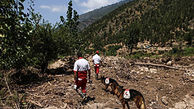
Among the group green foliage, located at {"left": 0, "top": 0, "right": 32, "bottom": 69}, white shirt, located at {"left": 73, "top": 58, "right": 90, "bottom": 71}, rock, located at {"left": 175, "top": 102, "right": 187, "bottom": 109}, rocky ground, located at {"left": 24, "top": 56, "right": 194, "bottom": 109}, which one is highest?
green foliage, located at {"left": 0, "top": 0, "right": 32, "bottom": 69}

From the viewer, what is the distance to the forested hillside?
38.4 meters

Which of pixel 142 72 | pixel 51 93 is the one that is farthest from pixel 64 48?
pixel 142 72

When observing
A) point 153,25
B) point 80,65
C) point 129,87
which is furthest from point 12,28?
point 153,25

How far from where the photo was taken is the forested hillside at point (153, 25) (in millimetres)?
38400

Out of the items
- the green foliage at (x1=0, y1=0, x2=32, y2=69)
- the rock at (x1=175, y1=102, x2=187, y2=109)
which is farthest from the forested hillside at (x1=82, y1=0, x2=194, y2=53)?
the green foliage at (x1=0, y1=0, x2=32, y2=69)

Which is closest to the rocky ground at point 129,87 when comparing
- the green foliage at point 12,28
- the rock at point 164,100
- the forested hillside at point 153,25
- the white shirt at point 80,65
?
the rock at point 164,100

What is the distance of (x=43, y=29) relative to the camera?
9.52 meters

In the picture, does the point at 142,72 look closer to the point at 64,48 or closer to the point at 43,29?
the point at 64,48

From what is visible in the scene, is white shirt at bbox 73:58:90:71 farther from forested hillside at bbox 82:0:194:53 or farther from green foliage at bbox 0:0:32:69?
forested hillside at bbox 82:0:194:53

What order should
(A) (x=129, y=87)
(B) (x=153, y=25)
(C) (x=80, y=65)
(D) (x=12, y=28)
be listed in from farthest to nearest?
1. (B) (x=153, y=25)
2. (A) (x=129, y=87)
3. (C) (x=80, y=65)
4. (D) (x=12, y=28)

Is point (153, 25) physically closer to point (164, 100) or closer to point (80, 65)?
point (164, 100)

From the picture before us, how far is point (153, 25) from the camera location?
50.0 meters

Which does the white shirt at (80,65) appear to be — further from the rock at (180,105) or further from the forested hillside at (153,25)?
the forested hillside at (153,25)

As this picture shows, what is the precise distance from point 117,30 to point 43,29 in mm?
58680
